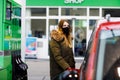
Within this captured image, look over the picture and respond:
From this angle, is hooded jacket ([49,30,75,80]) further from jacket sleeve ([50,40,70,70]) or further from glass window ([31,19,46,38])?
glass window ([31,19,46,38])

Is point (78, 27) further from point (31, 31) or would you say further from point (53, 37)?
point (53, 37)

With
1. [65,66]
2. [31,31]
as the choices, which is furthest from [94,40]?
[31,31]

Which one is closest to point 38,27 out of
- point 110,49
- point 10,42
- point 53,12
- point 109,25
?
point 53,12

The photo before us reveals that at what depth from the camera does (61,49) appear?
7.65m

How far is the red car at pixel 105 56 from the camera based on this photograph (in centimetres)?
389

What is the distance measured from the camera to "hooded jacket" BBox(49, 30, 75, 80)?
751cm

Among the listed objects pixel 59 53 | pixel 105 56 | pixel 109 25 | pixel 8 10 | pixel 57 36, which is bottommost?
pixel 59 53

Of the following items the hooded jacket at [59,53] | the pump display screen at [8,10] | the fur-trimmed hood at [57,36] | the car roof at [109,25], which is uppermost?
the pump display screen at [8,10]

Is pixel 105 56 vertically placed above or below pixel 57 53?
above

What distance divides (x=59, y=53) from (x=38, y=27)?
55.0ft

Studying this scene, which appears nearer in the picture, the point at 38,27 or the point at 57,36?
the point at 57,36

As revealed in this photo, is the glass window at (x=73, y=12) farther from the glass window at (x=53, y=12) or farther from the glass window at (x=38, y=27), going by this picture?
the glass window at (x=38, y=27)

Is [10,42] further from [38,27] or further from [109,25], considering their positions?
[38,27]

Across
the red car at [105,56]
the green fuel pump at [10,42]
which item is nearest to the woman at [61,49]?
the green fuel pump at [10,42]
